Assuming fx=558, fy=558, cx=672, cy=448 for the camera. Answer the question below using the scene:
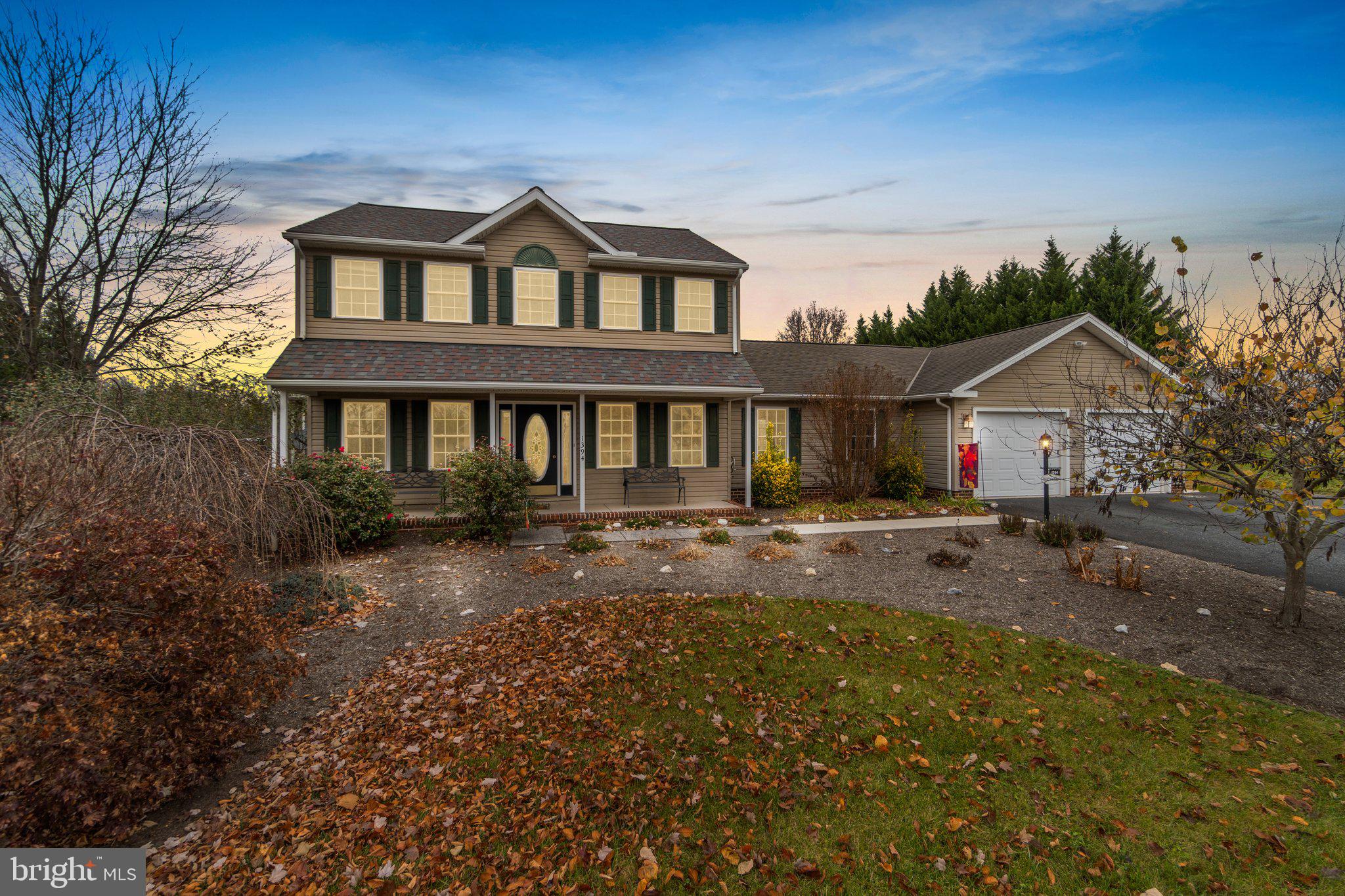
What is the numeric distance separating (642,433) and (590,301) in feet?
11.6

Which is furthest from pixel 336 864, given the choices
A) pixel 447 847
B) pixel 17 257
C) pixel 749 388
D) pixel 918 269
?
pixel 918 269

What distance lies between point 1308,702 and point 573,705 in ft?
19.6

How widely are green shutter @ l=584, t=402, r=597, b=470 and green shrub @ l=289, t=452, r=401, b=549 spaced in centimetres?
466

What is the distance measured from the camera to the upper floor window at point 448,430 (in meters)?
12.7

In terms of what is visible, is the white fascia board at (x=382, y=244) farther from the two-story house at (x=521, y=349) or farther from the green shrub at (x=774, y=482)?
the green shrub at (x=774, y=482)

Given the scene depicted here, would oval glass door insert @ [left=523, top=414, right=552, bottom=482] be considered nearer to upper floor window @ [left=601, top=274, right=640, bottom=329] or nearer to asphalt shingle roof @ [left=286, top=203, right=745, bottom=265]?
upper floor window @ [left=601, top=274, right=640, bottom=329]

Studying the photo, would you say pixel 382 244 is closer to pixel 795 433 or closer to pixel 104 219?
pixel 104 219

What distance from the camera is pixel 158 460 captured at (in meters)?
5.03

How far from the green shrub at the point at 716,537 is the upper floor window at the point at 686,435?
364 cm

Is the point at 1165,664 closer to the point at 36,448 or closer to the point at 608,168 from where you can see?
the point at 36,448

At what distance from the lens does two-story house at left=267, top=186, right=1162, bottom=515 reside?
12.2 m

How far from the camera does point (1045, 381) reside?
52.3 feet

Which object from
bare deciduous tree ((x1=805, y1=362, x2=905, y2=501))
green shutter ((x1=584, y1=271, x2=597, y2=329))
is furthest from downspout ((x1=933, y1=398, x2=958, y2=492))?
green shutter ((x1=584, y1=271, x2=597, y2=329))

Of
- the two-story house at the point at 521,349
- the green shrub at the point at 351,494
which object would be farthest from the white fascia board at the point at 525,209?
the green shrub at the point at 351,494
